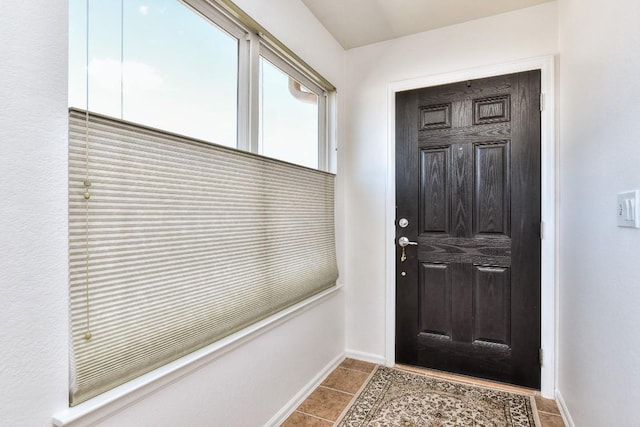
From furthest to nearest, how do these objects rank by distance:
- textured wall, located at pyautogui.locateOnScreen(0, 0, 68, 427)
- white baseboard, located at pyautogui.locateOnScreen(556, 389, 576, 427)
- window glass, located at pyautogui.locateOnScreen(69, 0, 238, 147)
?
white baseboard, located at pyautogui.locateOnScreen(556, 389, 576, 427), window glass, located at pyautogui.locateOnScreen(69, 0, 238, 147), textured wall, located at pyautogui.locateOnScreen(0, 0, 68, 427)

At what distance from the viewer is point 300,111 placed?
2.32 metres

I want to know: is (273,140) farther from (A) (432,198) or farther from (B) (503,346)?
(B) (503,346)

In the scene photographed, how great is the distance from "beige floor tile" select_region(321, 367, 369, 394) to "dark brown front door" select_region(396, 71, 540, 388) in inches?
14.1

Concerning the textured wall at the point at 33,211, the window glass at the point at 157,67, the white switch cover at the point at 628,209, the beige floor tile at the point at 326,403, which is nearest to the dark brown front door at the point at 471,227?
the beige floor tile at the point at 326,403

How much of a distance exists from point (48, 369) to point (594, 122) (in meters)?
2.14

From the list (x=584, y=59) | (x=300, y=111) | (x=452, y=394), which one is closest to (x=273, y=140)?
(x=300, y=111)

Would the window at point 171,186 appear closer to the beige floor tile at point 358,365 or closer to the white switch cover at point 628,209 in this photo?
the beige floor tile at point 358,365

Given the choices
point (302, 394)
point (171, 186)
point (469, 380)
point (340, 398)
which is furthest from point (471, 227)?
point (171, 186)

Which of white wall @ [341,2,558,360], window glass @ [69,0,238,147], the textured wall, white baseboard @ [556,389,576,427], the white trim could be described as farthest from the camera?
white wall @ [341,2,558,360]

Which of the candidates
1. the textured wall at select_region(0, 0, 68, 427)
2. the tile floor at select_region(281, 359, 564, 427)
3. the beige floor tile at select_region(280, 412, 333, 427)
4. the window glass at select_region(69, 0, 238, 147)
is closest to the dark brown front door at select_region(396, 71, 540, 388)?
the tile floor at select_region(281, 359, 564, 427)

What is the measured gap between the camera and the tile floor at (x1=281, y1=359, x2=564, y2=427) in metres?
1.89

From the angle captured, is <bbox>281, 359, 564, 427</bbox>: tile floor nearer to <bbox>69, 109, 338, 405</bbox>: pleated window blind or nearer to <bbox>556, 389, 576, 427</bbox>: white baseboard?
<bbox>556, 389, 576, 427</bbox>: white baseboard

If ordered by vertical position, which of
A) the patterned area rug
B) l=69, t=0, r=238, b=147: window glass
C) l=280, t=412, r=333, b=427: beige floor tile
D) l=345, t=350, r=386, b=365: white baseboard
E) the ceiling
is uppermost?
the ceiling

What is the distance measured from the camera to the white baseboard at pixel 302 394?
6.05 ft
